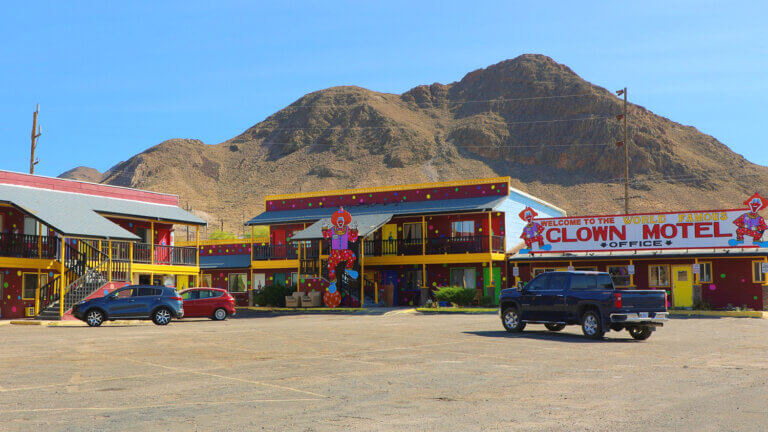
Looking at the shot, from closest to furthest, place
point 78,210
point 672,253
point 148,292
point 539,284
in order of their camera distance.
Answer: point 539,284 → point 148,292 → point 78,210 → point 672,253

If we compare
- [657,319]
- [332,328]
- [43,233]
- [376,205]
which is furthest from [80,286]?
[657,319]

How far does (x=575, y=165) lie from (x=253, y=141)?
7129 cm

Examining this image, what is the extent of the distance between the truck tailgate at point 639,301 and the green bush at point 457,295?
63.3ft

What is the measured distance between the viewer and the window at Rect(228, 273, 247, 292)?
51188 millimetres

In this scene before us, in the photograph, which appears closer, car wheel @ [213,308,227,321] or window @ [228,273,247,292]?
car wheel @ [213,308,227,321]

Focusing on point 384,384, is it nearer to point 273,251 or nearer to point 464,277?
point 464,277

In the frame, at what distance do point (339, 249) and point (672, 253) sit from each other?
55.9 feet

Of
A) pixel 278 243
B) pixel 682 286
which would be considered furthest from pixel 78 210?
pixel 682 286

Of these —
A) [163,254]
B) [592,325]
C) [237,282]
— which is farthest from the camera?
[237,282]

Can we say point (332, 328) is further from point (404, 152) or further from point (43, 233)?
point (404, 152)

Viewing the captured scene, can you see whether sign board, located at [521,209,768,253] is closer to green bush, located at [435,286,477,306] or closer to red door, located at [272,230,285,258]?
green bush, located at [435,286,477,306]

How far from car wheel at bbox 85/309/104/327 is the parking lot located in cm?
732

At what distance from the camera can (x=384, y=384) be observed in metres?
11.3

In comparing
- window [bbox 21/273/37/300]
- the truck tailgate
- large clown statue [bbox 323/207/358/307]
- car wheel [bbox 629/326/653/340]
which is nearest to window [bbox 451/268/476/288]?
large clown statue [bbox 323/207/358/307]
